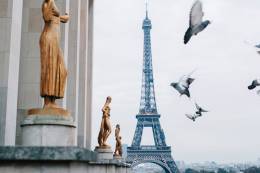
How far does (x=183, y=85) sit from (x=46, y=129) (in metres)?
13.2

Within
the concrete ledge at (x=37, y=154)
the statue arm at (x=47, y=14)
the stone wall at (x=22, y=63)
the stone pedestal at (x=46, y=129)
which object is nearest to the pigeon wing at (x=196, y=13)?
the stone wall at (x=22, y=63)

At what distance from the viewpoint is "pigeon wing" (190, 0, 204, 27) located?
1631 centimetres

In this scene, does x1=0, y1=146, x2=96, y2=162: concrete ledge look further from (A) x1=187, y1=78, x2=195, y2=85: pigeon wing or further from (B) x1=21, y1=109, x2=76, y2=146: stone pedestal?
(A) x1=187, y1=78, x2=195, y2=85: pigeon wing

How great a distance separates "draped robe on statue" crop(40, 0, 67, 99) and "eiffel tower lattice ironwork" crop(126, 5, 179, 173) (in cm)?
8304

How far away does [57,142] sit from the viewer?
8766mm

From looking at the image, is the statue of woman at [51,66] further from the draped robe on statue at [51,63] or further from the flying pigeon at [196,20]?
the flying pigeon at [196,20]

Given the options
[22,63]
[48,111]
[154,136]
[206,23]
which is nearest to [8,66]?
[22,63]

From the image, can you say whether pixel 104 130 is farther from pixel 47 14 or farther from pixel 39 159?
pixel 39 159

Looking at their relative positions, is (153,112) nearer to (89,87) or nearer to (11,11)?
(89,87)

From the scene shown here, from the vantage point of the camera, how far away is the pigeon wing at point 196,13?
16.3 m

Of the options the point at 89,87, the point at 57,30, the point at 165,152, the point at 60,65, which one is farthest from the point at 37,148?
the point at 165,152

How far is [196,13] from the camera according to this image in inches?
651

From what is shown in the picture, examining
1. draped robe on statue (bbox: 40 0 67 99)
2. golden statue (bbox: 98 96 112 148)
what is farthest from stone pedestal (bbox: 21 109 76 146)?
golden statue (bbox: 98 96 112 148)

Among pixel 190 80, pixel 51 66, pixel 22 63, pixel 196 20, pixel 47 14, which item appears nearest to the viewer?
pixel 51 66
